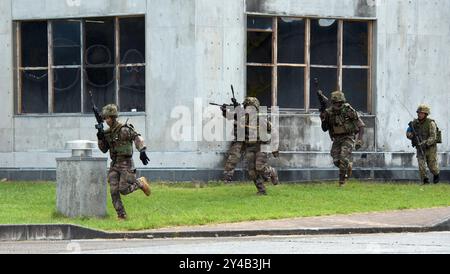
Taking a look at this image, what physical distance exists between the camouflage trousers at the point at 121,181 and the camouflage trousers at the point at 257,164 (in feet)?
13.1

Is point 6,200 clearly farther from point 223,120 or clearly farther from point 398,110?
point 398,110

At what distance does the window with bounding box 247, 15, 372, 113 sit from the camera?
25.6 meters

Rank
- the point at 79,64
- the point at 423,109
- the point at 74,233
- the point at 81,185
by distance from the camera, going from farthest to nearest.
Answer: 1. the point at 79,64
2. the point at 423,109
3. the point at 81,185
4. the point at 74,233

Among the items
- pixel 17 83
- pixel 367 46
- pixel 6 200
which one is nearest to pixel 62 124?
pixel 17 83

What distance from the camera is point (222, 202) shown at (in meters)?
19.8

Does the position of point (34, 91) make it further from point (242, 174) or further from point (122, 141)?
point (122, 141)

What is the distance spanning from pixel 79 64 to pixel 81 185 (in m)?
8.97

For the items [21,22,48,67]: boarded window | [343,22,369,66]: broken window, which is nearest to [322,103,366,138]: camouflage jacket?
[343,22,369,66]: broken window

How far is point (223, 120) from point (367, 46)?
172 inches

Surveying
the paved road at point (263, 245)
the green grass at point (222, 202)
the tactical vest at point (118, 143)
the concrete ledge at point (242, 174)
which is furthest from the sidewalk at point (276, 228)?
the concrete ledge at point (242, 174)

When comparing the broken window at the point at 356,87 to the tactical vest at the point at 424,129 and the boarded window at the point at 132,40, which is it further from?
the boarded window at the point at 132,40

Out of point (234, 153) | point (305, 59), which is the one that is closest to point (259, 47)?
point (305, 59)

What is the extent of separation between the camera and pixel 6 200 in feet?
66.3

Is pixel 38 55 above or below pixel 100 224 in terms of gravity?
above
